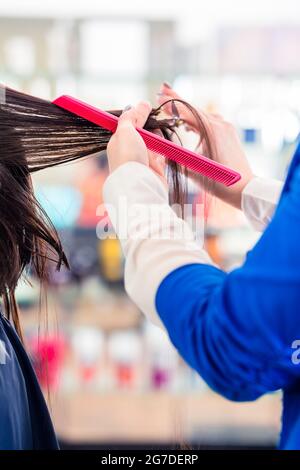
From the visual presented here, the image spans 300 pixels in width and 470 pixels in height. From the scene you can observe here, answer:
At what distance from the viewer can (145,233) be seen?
752 millimetres

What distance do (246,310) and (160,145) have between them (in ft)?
0.91

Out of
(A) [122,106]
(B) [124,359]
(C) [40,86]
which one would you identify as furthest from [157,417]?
(C) [40,86]

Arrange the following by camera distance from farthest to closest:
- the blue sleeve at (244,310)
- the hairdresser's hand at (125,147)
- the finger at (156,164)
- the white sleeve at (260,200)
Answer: the white sleeve at (260,200), the finger at (156,164), the hairdresser's hand at (125,147), the blue sleeve at (244,310)

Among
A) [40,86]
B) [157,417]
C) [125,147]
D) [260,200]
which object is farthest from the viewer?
[157,417]

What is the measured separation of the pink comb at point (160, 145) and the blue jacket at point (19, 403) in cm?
28

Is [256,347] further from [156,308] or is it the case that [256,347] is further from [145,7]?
[145,7]

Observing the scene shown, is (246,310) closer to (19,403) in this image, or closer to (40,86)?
(19,403)

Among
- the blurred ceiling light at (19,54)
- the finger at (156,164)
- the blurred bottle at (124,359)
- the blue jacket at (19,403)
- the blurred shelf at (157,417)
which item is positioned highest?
the blurred ceiling light at (19,54)

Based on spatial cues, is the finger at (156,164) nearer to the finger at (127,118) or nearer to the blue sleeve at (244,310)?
the finger at (127,118)

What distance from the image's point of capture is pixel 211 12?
8.33 ft

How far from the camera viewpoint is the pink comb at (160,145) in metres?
0.89

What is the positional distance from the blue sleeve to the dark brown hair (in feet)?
0.95

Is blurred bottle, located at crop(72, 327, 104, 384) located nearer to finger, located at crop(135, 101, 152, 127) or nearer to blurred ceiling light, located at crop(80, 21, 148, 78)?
blurred ceiling light, located at crop(80, 21, 148, 78)

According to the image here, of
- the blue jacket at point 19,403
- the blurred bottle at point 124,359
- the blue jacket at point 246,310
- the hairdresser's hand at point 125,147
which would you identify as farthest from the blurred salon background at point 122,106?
the blue jacket at point 246,310
